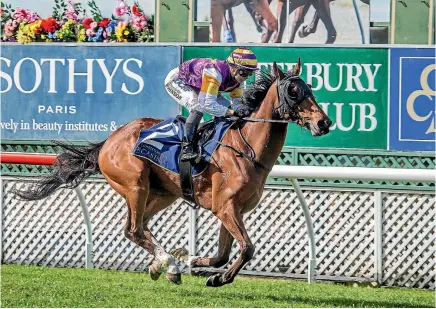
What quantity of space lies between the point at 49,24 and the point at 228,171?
4.15 m

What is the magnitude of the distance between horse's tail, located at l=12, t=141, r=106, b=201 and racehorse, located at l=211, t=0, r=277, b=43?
2.81 m

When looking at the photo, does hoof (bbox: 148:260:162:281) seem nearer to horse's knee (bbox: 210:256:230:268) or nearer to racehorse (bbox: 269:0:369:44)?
horse's knee (bbox: 210:256:230:268)

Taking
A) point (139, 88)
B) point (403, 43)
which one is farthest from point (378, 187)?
point (139, 88)

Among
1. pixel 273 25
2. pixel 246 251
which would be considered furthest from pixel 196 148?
pixel 273 25

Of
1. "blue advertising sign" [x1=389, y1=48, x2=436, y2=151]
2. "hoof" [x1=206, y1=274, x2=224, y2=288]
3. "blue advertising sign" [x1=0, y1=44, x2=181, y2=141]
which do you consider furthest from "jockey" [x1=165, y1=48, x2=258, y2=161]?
"blue advertising sign" [x1=389, y1=48, x2=436, y2=151]

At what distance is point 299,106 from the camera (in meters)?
8.19

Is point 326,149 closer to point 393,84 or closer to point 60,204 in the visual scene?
point 393,84

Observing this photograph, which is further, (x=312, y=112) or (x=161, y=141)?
(x=161, y=141)

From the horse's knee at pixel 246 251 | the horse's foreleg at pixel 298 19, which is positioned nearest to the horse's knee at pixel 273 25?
the horse's foreleg at pixel 298 19

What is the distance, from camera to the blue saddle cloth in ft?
28.1

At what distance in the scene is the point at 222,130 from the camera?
858cm

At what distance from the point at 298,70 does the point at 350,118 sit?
2.42 metres

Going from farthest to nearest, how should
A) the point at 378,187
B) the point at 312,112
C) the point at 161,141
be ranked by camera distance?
the point at 378,187
the point at 161,141
the point at 312,112

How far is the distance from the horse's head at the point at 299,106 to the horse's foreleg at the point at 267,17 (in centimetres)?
349
